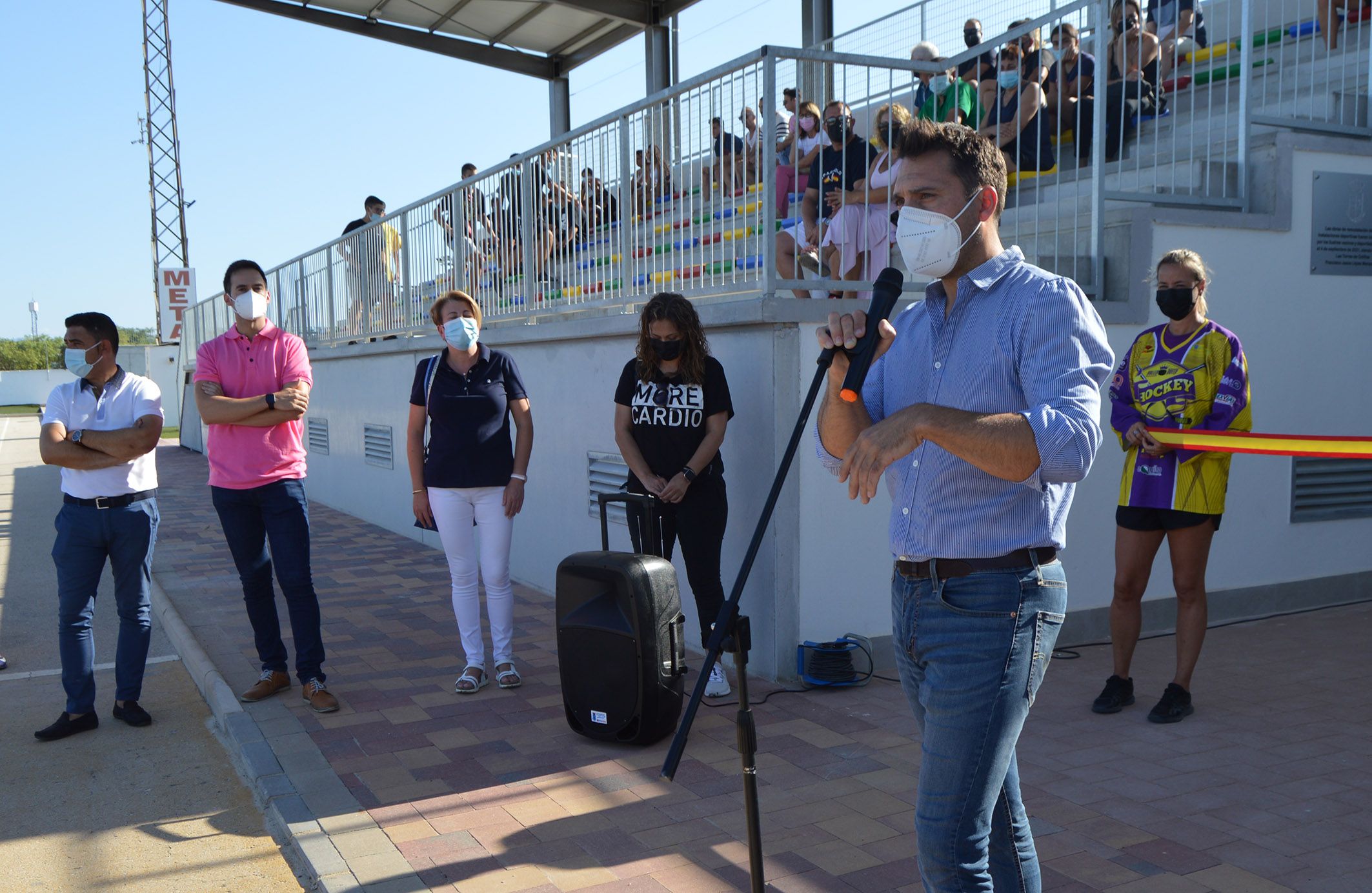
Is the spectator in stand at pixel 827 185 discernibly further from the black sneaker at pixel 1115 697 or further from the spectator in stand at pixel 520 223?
the spectator in stand at pixel 520 223

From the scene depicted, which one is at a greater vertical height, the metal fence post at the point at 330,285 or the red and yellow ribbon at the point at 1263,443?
the metal fence post at the point at 330,285

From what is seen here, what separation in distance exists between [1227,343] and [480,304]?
6693mm

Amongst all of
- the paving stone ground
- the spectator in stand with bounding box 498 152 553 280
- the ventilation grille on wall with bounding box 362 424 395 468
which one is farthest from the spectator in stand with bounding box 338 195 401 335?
the paving stone ground

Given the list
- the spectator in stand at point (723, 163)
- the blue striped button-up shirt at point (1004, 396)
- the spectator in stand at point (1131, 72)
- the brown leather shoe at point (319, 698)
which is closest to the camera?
the blue striped button-up shirt at point (1004, 396)

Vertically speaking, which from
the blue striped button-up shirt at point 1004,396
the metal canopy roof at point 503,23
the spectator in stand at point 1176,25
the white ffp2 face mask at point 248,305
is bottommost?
the blue striped button-up shirt at point 1004,396

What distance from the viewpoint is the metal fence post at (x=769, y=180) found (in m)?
5.89

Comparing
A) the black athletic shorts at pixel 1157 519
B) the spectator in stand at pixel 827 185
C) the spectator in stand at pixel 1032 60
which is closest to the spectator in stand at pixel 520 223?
the spectator in stand at pixel 827 185

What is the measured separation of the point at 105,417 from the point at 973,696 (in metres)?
4.74

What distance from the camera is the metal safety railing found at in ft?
20.5

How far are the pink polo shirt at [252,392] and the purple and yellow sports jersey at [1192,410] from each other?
4.09 m

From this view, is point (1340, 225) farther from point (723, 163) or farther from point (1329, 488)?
point (723, 163)

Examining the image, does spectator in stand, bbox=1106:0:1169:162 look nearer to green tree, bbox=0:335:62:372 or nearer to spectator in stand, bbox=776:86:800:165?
spectator in stand, bbox=776:86:800:165

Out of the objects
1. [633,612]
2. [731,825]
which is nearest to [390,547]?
[633,612]

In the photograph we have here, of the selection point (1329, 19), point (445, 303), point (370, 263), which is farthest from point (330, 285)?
point (1329, 19)
